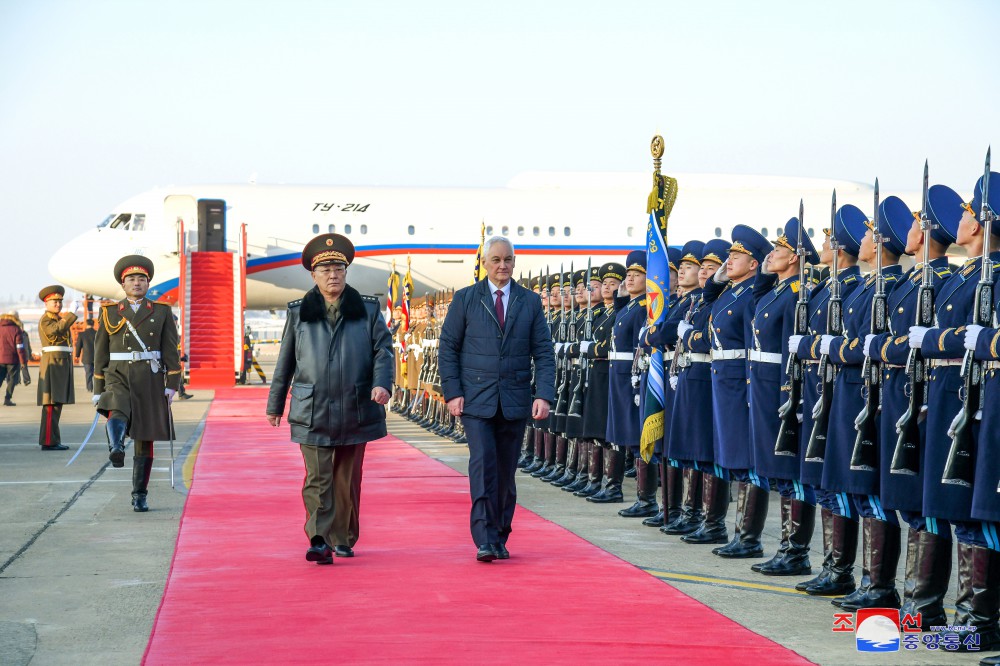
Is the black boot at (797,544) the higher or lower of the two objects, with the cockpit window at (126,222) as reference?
lower

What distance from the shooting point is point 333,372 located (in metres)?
7.07

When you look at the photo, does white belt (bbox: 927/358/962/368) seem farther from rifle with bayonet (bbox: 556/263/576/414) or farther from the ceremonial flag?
rifle with bayonet (bbox: 556/263/576/414)

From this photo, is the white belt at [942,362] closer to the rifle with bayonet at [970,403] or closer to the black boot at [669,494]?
the rifle with bayonet at [970,403]

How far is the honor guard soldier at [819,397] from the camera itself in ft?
20.2

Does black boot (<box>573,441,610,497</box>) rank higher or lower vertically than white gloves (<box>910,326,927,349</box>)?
lower

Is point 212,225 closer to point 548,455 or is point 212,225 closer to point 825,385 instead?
point 548,455

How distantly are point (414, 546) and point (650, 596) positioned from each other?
6.01 feet

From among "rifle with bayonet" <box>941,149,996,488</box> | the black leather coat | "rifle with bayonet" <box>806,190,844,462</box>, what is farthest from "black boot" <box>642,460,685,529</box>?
"rifle with bayonet" <box>941,149,996,488</box>

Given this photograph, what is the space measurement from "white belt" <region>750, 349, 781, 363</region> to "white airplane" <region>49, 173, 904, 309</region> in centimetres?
2015

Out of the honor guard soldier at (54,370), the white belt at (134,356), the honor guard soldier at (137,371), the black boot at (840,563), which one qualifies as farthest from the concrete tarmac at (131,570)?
the honor guard soldier at (54,370)

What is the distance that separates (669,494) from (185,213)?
21.2m

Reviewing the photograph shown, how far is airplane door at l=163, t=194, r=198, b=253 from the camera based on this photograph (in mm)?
27719

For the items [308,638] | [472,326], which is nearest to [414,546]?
[472,326]

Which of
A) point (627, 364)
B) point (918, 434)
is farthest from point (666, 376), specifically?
point (918, 434)
